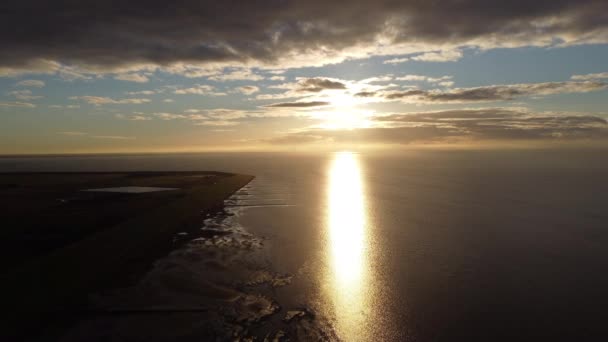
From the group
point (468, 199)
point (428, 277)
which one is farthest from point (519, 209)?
point (428, 277)

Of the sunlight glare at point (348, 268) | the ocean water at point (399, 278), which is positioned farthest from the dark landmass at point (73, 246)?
the sunlight glare at point (348, 268)

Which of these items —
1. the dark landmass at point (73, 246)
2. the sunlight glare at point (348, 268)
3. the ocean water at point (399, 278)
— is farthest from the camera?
the sunlight glare at point (348, 268)

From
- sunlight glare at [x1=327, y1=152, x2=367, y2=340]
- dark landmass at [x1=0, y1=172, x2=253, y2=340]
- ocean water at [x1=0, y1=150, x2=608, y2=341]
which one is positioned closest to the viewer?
ocean water at [x1=0, y1=150, x2=608, y2=341]

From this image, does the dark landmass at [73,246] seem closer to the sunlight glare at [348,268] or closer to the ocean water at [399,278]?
the ocean water at [399,278]

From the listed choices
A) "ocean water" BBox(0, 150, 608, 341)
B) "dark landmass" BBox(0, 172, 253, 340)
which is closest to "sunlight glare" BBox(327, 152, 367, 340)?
"ocean water" BBox(0, 150, 608, 341)

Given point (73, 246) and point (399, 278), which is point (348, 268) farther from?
point (73, 246)

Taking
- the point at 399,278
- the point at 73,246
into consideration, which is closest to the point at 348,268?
the point at 399,278

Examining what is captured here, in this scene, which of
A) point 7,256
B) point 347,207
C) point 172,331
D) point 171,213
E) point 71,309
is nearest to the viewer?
point 172,331

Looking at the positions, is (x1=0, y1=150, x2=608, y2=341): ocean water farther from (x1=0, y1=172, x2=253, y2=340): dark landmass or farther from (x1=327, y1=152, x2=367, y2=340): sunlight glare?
(x1=0, y1=172, x2=253, y2=340): dark landmass

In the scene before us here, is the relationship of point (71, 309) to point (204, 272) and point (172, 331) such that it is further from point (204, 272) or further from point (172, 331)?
point (204, 272)
